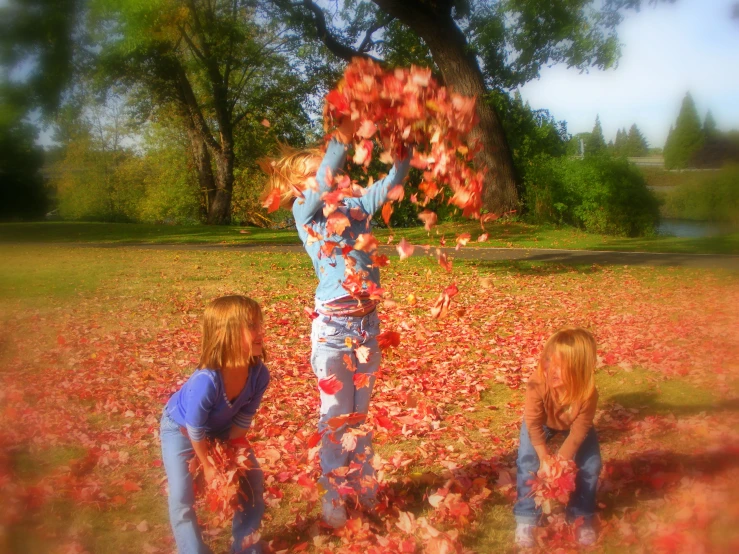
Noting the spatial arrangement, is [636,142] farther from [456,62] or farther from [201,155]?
→ [201,155]

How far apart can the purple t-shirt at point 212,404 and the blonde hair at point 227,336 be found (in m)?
0.05

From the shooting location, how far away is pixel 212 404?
252cm

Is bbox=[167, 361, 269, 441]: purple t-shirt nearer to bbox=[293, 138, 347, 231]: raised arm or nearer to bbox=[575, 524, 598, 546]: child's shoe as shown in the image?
bbox=[293, 138, 347, 231]: raised arm

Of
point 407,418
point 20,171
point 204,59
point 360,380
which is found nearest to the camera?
point 20,171

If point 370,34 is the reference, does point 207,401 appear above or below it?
below

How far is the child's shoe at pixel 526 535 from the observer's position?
2.82 m

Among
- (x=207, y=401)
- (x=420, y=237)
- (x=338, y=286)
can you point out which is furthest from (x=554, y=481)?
(x=420, y=237)

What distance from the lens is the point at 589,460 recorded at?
2811 millimetres

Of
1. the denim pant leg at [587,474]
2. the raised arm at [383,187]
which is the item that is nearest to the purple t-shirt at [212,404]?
the raised arm at [383,187]

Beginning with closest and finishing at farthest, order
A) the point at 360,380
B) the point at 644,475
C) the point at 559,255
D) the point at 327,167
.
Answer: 1. the point at 327,167
2. the point at 360,380
3. the point at 644,475
4. the point at 559,255

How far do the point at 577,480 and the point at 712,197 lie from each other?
1557mm

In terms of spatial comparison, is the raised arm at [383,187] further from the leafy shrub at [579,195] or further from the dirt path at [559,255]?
the dirt path at [559,255]

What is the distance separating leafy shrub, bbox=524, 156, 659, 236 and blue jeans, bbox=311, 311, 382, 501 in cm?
407

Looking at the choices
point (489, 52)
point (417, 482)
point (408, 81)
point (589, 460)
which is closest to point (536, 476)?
point (589, 460)
